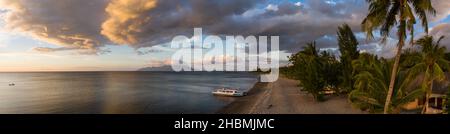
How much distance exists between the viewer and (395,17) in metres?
17.2

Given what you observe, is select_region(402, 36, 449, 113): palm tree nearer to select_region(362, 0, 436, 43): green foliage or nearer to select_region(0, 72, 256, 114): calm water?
A: select_region(362, 0, 436, 43): green foliage

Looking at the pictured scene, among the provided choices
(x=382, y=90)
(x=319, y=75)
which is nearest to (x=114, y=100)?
(x=319, y=75)

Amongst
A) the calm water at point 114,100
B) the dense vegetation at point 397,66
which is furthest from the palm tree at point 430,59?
the calm water at point 114,100

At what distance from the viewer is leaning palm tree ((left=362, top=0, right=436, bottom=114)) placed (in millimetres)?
16125

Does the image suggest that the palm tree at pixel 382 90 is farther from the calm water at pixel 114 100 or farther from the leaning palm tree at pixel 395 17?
the calm water at pixel 114 100

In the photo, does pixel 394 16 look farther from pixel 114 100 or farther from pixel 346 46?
pixel 114 100

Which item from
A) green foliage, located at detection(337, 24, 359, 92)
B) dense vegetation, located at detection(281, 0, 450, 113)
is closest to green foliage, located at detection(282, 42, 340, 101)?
green foliage, located at detection(337, 24, 359, 92)

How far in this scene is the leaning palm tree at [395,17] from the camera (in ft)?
52.9

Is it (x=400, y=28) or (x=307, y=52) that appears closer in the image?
(x=400, y=28)
